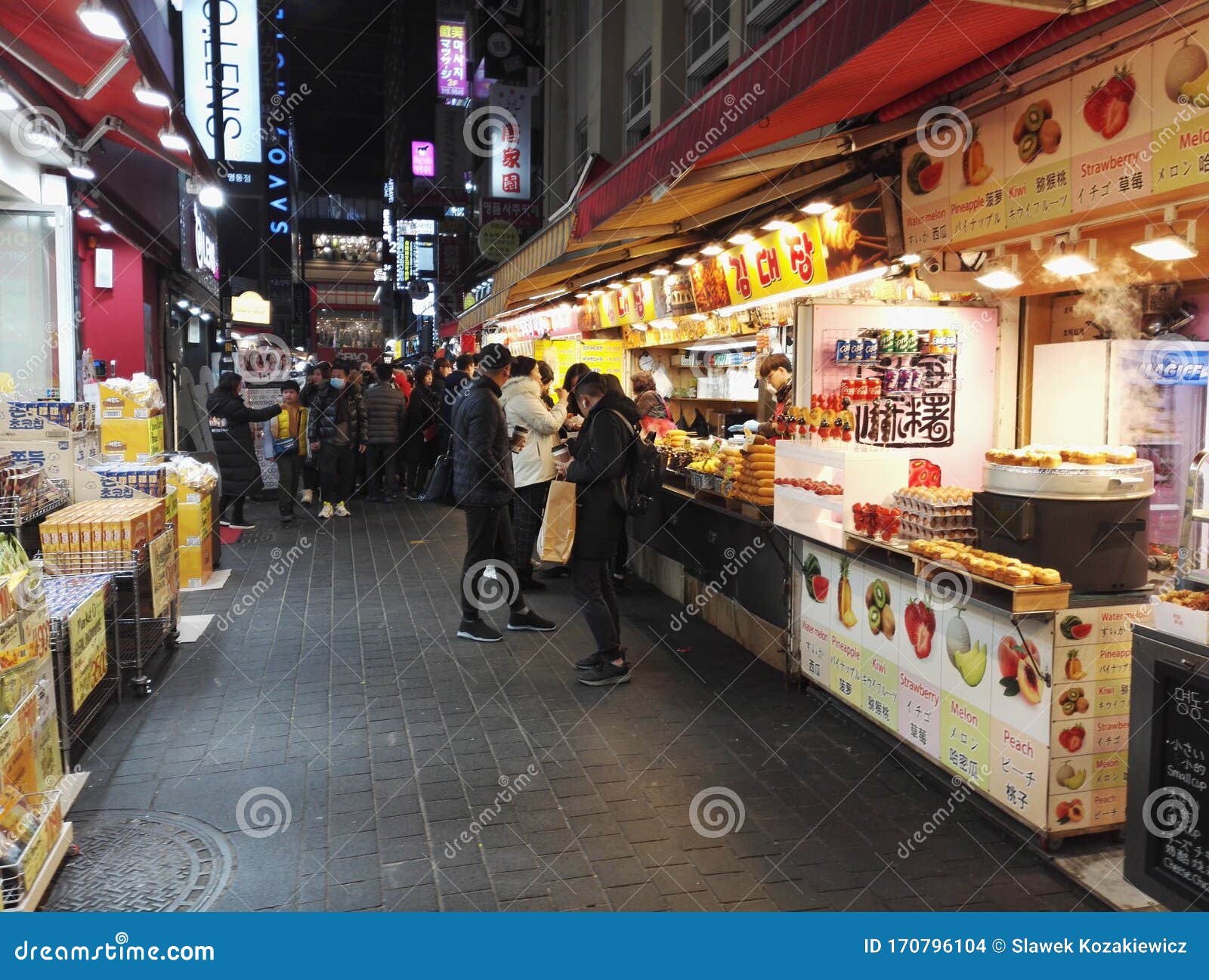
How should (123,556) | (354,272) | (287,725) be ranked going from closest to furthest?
(287,725), (123,556), (354,272)

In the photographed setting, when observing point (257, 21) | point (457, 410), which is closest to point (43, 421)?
point (457, 410)

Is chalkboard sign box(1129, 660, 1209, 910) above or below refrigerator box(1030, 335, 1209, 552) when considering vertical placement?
below

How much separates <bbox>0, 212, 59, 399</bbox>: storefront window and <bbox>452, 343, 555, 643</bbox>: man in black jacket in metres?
4.10

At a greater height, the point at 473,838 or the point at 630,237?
the point at 630,237

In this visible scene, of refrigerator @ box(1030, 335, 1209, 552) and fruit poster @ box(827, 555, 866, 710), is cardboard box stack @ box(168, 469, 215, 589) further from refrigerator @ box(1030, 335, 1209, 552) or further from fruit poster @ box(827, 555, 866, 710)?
refrigerator @ box(1030, 335, 1209, 552)

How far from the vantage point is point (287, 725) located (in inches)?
229

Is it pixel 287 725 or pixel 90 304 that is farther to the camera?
pixel 90 304

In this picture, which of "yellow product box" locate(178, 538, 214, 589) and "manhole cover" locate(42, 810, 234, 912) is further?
"yellow product box" locate(178, 538, 214, 589)

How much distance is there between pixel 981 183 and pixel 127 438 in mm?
7827

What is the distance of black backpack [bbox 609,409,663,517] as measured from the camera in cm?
662

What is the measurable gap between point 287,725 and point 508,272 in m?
8.07

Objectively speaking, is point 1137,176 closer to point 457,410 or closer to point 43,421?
point 457,410

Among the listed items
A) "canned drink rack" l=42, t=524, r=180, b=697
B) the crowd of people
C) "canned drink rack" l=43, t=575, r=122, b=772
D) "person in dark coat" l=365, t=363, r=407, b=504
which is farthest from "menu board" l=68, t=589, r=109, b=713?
"person in dark coat" l=365, t=363, r=407, b=504

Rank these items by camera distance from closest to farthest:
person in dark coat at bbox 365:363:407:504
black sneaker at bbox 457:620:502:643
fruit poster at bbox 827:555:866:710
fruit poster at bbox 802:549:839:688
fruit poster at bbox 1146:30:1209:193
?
fruit poster at bbox 1146:30:1209:193 → fruit poster at bbox 827:555:866:710 → fruit poster at bbox 802:549:839:688 → black sneaker at bbox 457:620:502:643 → person in dark coat at bbox 365:363:407:504
